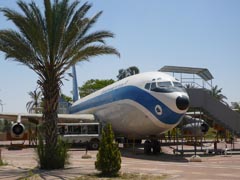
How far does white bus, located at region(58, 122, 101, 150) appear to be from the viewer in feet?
102

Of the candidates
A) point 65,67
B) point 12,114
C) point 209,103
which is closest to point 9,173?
point 65,67

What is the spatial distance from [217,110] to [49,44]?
14481mm

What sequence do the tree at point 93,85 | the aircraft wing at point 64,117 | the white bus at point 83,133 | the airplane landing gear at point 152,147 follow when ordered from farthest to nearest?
the tree at point 93,85, the aircraft wing at point 64,117, the white bus at point 83,133, the airplane landing gear at point 152,147

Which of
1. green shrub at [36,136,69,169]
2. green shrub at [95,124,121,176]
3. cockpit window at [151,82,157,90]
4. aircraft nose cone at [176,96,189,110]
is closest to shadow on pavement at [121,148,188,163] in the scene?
aircraft nose cone at [176,96,189,110]

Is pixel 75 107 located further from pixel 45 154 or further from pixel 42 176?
pixel 42 176

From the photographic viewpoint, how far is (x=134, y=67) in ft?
318

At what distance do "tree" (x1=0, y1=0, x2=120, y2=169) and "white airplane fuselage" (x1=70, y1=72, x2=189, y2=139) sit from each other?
5890mm

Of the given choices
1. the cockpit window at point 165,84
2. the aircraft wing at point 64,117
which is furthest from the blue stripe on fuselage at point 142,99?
the aircraft wing at point 64,117

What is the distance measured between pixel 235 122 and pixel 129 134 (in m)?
7.45

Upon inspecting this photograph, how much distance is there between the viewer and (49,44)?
1756 centimetres

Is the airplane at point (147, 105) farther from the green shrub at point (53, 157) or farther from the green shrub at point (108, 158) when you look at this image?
the green shrub at point (108, 158)

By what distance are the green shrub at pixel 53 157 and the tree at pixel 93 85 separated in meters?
70.1

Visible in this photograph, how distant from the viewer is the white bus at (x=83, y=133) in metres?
31.2

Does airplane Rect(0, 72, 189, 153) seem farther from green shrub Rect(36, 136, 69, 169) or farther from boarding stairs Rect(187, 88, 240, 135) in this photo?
green shrub Rect(36, 136, 69, 169)
